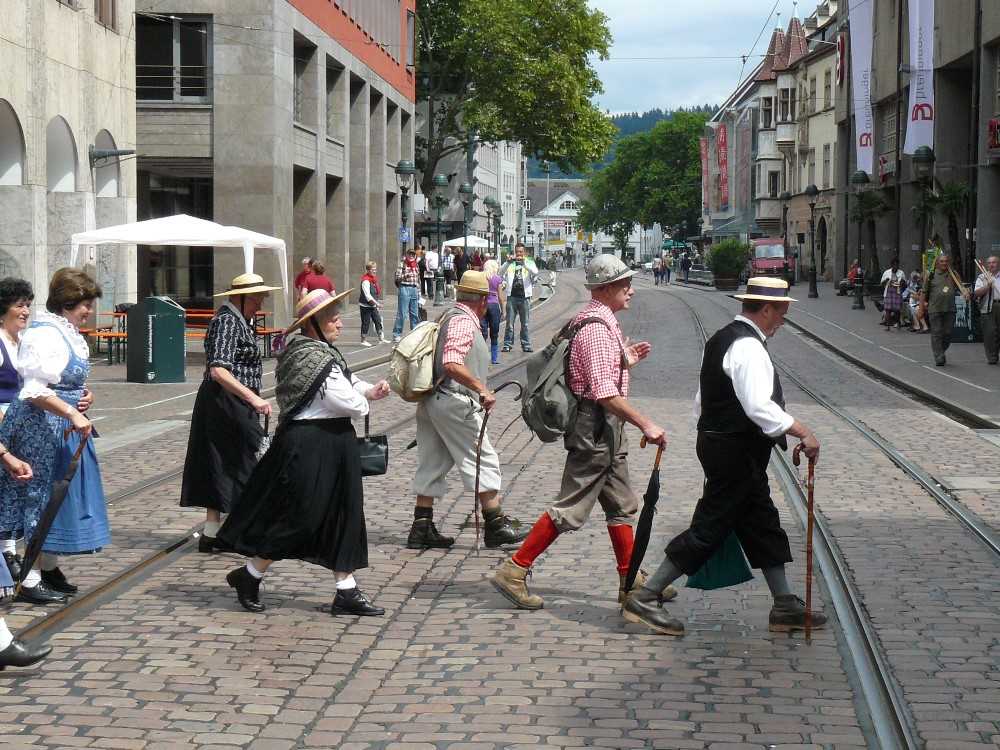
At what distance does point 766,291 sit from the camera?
263 inches

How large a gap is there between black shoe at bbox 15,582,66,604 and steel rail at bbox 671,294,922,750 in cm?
393

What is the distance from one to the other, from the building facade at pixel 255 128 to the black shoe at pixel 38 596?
82.6ft

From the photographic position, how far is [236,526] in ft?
23.6

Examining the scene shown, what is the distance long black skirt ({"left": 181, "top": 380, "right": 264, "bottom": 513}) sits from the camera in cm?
855

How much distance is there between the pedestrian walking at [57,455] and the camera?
23.8ft

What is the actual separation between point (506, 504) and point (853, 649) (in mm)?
4198

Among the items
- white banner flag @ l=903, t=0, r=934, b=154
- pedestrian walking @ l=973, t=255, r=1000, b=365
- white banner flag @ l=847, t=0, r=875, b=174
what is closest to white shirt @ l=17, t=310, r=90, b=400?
pedestrian walking @ l=973, t=255, r=1000, b=365

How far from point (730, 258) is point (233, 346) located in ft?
165

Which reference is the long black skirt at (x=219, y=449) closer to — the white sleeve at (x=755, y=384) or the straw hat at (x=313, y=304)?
the straw hat at (x=313, y=304)

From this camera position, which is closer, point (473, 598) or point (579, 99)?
point (473, 598)

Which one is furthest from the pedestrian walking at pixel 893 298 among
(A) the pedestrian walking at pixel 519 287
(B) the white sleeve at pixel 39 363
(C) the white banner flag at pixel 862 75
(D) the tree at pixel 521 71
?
(D) the tree at pixel 521 71

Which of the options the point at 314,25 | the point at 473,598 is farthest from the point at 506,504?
the point at 314,25

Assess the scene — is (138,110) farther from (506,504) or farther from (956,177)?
(506,504)

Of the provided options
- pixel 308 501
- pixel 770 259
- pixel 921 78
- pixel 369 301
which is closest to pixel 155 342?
pixel 369 301
